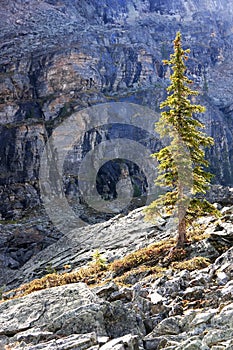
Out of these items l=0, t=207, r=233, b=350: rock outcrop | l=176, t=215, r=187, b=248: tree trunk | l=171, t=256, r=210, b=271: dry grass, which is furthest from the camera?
l=176, t=215, r=187, b=248: tree trunk

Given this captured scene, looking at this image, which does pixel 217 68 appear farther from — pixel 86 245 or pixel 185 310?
pixel 185 310

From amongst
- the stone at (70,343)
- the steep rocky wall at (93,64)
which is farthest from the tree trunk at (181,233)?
the steep rocky wall at (93,64)

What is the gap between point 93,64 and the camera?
7838 centimetres

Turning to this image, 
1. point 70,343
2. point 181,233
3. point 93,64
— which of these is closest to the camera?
point 70,343

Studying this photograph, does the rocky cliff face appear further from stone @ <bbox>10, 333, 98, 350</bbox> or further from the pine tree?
stone @ <bbox>10, 333, 98, 350</bbox>

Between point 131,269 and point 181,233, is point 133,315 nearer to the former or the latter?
point 131,269

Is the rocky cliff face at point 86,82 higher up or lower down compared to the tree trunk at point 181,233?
higher up

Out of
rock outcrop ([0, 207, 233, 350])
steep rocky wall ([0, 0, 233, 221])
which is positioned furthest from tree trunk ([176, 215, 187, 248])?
steep rocky wall ([0, 0, 233, 221])

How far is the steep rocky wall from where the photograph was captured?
70.0 m

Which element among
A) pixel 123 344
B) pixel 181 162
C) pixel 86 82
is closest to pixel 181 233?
pixel 181 162

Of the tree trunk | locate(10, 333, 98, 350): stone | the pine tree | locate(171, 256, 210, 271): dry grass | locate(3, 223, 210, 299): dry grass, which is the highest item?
the pine tree

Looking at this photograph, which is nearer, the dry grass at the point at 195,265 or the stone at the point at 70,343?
the stone at the point at 70,343

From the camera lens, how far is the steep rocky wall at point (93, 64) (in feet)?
230

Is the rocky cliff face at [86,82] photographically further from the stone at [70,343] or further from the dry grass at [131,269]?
the stone at [70,343]
